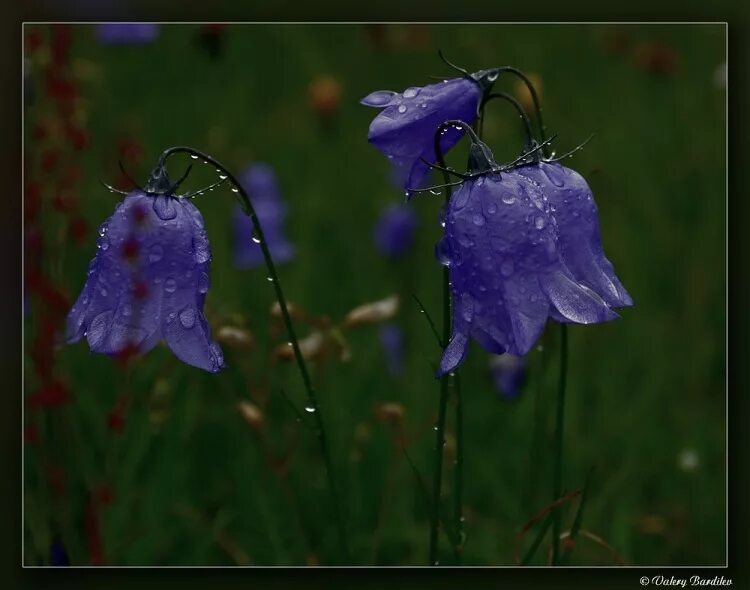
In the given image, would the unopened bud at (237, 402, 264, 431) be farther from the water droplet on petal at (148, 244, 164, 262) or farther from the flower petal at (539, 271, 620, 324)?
the flower petal at (539, 271, 620, 324)

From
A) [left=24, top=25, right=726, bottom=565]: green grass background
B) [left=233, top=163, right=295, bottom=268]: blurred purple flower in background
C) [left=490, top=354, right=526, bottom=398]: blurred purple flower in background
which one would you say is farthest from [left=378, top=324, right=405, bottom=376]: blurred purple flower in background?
[left=233, top=163, right=295, bottom=268]: blurred purple flower in background

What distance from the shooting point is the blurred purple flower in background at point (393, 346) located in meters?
3.00

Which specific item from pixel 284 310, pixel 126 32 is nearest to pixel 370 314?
pixel 284 310

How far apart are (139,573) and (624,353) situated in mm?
1502

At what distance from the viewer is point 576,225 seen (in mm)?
1776

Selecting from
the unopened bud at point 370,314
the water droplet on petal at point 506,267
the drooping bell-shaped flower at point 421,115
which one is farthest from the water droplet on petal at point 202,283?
the unopened bud at point 370,314

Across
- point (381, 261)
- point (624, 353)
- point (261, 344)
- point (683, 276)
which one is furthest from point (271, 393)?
point (683, 276)

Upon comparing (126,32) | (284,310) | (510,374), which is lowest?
(510,374)

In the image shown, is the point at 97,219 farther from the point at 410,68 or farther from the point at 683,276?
the point at 683,276

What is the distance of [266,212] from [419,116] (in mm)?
1630

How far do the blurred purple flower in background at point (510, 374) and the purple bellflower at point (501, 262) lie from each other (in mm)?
1146

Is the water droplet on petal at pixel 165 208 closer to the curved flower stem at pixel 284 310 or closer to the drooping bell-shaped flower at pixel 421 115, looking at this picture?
the curved flower stem at pixel 284 310

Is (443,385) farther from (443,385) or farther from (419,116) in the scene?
(419,116)

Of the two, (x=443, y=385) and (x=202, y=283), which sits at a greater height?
(x=202, y=283)
